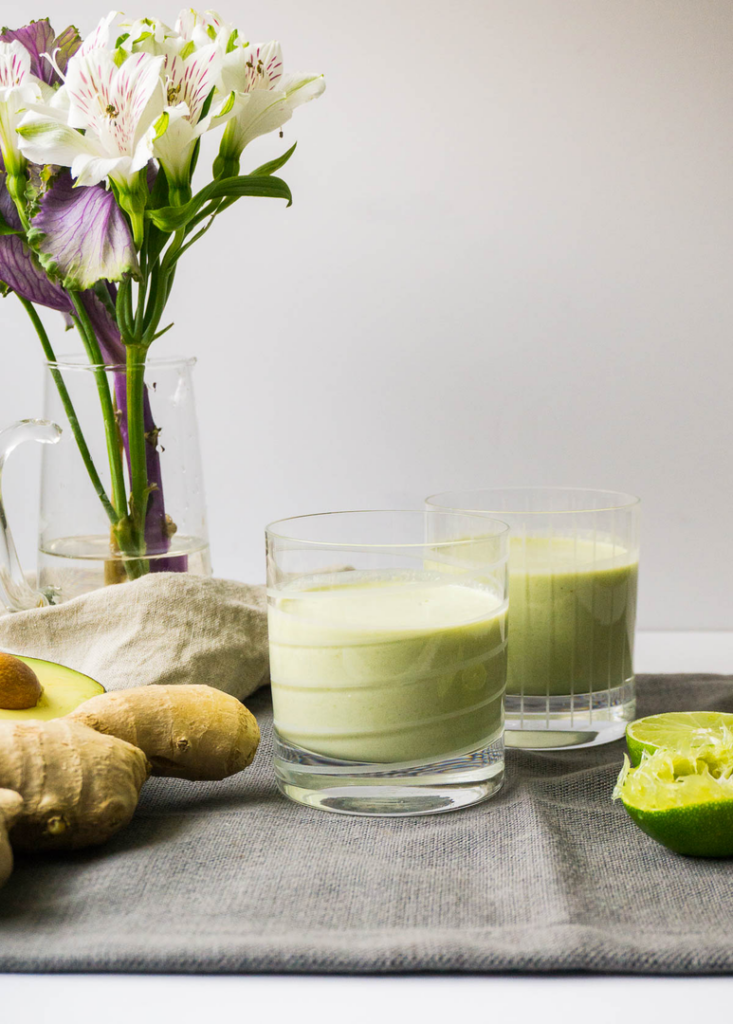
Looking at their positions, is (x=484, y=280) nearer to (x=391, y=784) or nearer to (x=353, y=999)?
(x=391, y=784)

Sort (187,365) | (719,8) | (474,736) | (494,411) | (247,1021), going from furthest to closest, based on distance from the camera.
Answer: (494,411) → (719,8) → (187,365) → (474,736) → (247,1021)

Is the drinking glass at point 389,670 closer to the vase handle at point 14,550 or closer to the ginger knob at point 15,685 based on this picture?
the ginger knob at point 15,685

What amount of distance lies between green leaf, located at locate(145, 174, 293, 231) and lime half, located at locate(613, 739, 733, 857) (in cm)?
52

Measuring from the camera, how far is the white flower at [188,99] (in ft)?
2.59

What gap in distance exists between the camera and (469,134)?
124 cm

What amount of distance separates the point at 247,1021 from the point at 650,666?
71cm

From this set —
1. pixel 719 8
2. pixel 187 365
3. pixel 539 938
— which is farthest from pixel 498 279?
pixel 539 938

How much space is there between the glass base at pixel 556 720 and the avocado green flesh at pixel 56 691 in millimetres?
307

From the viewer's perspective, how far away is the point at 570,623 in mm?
786

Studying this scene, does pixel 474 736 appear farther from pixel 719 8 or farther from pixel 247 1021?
pixel 719 8

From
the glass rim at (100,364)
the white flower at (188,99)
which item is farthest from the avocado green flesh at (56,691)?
the white flower at (188,99)

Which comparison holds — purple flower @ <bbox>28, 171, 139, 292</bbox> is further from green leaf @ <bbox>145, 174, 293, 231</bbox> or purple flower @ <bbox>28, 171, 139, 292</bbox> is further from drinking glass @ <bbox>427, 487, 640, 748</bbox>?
drinking glass @ <bbox>427, 487, 640, 748</bbox>

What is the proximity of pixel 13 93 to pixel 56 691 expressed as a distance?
451mm

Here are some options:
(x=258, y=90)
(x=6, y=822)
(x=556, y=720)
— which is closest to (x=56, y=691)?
(x=6, y=822)
